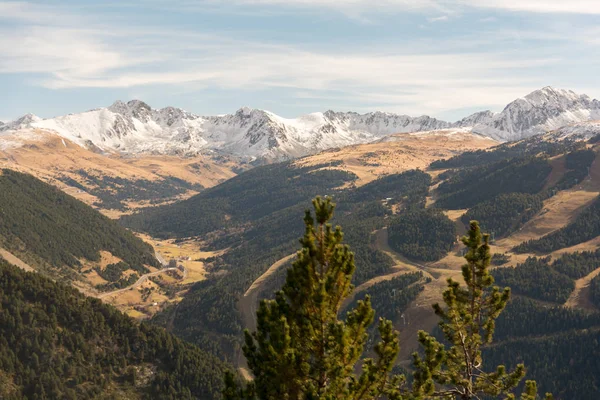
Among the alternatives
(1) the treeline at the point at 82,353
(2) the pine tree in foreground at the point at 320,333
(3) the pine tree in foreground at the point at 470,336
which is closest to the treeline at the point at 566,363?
(1) the treeline at the point at 82,353

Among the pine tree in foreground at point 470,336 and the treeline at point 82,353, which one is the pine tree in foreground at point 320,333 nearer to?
the pine tree in foreground at point 470,336

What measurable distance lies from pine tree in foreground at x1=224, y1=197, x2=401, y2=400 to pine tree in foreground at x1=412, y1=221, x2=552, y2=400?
2410 millimetres

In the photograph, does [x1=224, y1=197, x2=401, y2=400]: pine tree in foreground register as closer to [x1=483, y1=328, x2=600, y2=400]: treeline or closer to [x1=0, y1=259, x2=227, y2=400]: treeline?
[x1=0, y1=259, x2=227, y2=400]: treeline

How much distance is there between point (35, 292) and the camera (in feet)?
536

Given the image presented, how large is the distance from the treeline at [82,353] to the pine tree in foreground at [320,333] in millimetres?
119521

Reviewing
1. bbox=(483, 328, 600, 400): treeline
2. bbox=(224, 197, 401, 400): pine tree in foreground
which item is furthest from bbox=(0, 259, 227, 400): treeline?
bbox=(224, 197, 401, 400): pine tree in foreground

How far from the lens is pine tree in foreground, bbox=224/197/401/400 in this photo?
1245 inches

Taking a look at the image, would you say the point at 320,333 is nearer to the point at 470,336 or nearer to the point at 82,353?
the point at 470,336

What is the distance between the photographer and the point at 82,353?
150 m

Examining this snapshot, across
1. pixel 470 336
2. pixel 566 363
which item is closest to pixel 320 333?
pixel 470 336

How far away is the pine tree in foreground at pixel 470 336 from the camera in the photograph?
3197 cm

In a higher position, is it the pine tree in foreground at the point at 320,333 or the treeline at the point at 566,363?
the pine tree in foreground at the point at 320,333

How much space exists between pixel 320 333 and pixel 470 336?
9.19 meters

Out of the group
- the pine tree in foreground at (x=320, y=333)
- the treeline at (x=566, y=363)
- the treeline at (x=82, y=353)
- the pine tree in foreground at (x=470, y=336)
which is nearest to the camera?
the pine tree in foreground at (x=320, y=333)
